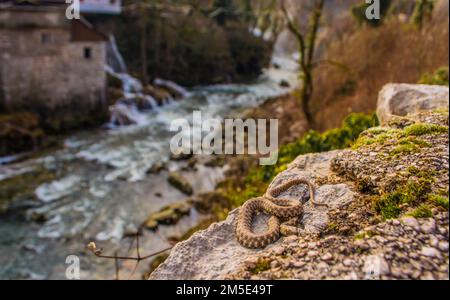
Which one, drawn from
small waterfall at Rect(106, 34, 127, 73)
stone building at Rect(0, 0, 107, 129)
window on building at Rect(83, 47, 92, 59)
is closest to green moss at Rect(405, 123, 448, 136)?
stone building at Rect(0, 0, 107, 129)

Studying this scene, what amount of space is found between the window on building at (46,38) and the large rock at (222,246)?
19400 millimetres

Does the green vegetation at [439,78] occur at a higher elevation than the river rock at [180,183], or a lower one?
higher

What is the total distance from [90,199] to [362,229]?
1256 centimetres

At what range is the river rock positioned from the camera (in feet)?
50.5

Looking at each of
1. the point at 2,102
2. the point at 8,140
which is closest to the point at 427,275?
the point at 8,140

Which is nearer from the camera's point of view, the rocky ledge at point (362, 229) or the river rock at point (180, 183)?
the rocky ledge at point (362, 229)

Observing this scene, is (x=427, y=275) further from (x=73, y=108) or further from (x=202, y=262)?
(x=73, y=108)

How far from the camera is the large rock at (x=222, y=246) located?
12.6 feet

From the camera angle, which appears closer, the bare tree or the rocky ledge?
the rocky ledge

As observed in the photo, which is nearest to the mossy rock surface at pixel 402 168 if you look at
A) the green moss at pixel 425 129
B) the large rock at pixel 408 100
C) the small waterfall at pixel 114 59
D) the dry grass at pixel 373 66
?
the green moss at pixel 425 129

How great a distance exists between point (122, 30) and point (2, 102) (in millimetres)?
15270

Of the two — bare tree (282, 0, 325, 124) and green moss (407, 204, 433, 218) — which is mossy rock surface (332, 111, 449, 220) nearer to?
green moss (407, 204, 433, 218)

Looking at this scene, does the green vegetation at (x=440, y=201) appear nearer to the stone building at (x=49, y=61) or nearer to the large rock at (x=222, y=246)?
the large rock at (x=222, y=246)
